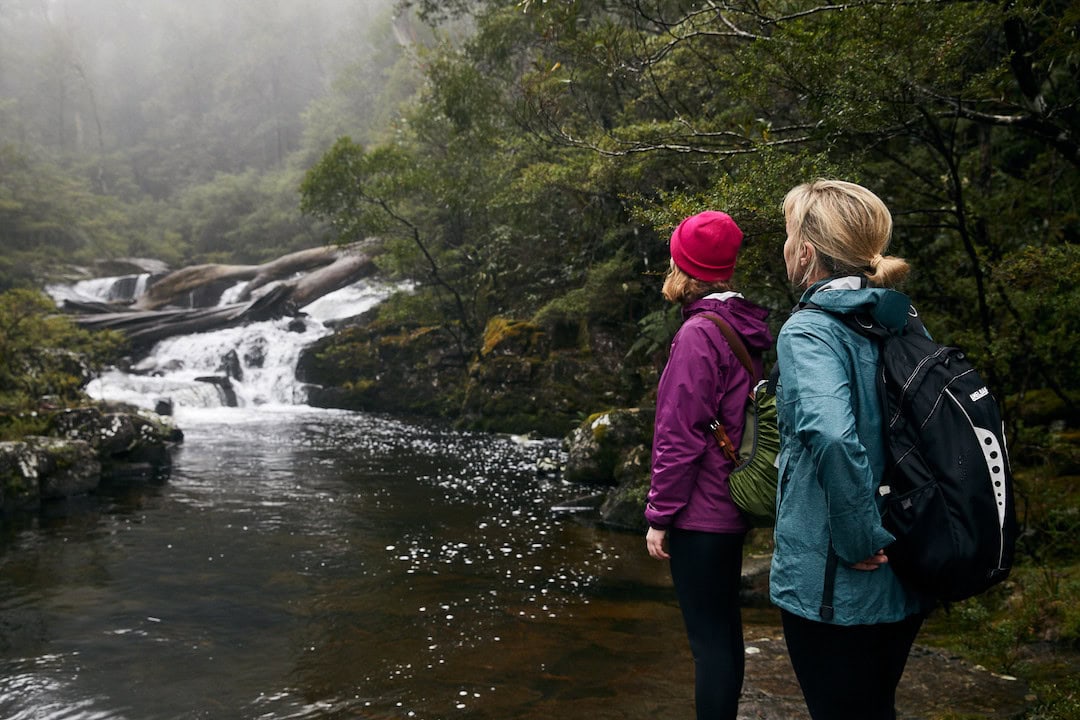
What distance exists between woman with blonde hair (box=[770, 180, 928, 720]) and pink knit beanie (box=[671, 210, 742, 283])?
1.77 feet

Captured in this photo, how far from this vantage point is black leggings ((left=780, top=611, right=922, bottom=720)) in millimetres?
A: 1797

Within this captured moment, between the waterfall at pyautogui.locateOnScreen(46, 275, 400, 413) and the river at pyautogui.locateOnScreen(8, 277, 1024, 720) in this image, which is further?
the waterfall at pyautogui.locateOnScreen(46, 275, 400, 413)

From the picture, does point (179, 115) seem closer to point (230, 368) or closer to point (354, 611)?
point (230, 368)

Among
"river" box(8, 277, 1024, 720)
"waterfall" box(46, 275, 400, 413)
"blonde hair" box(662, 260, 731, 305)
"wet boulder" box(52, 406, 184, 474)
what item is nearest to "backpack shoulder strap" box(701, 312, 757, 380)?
"blonde hair" box(662, 260, 731, 305)

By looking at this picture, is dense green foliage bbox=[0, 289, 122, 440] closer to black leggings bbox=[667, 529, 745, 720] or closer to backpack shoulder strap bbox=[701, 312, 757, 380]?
black leggings bbox=[667, 529, 745, 720]

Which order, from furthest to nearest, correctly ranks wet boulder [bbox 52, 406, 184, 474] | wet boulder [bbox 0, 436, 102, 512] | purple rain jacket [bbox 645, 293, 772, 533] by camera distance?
wet boulder [bbox 52, 406, 184, 474] < wet boulder [bbox 0, 436, 102, 512] < purple rain jacket [bbox 645, 293, 772, 533]

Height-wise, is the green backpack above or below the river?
above

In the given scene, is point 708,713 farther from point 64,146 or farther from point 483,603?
point 64,146

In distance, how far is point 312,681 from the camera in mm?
4348

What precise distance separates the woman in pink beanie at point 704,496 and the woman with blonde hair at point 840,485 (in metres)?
0.41

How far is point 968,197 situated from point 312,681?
5759 mm

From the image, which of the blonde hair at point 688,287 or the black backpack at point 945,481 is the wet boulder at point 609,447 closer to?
the blonde hair at point 688,287

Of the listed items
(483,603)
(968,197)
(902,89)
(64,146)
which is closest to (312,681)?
(483,603)

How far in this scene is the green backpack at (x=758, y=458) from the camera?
2203 millimetres
